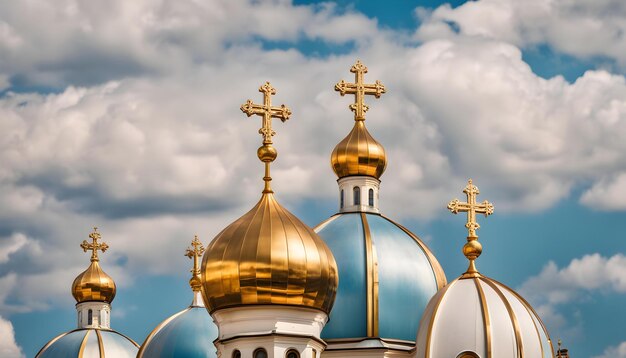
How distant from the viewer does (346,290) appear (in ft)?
105

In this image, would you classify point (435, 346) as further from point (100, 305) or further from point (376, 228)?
point (100, 305)

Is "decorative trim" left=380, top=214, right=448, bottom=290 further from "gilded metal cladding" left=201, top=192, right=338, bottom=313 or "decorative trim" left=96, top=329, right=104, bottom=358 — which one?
"decorative trim" left=96, top=329, right=104, bottom=358

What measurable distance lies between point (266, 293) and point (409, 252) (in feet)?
17.2

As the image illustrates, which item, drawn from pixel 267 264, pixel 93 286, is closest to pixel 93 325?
pixel 93 286

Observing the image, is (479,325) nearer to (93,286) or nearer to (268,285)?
(268,285)

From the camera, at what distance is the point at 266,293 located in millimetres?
28250

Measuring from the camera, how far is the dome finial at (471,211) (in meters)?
31.2

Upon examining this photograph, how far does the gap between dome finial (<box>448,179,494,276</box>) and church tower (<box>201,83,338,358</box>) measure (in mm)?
3185

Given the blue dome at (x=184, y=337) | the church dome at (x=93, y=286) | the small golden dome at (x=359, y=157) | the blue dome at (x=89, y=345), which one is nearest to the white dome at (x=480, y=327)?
the small golden dome at (x=359, y=157)

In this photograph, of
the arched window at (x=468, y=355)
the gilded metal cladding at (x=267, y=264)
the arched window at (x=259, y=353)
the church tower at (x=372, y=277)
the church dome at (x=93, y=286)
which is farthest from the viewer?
the church dome at (x=93, y=286)

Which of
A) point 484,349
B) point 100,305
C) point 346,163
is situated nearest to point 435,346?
point 484,349

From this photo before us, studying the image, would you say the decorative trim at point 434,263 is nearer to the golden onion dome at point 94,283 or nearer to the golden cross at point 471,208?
the golden cross at point 471,208

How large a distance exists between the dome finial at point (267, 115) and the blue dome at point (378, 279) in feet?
9.89

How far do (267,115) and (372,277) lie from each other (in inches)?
149
